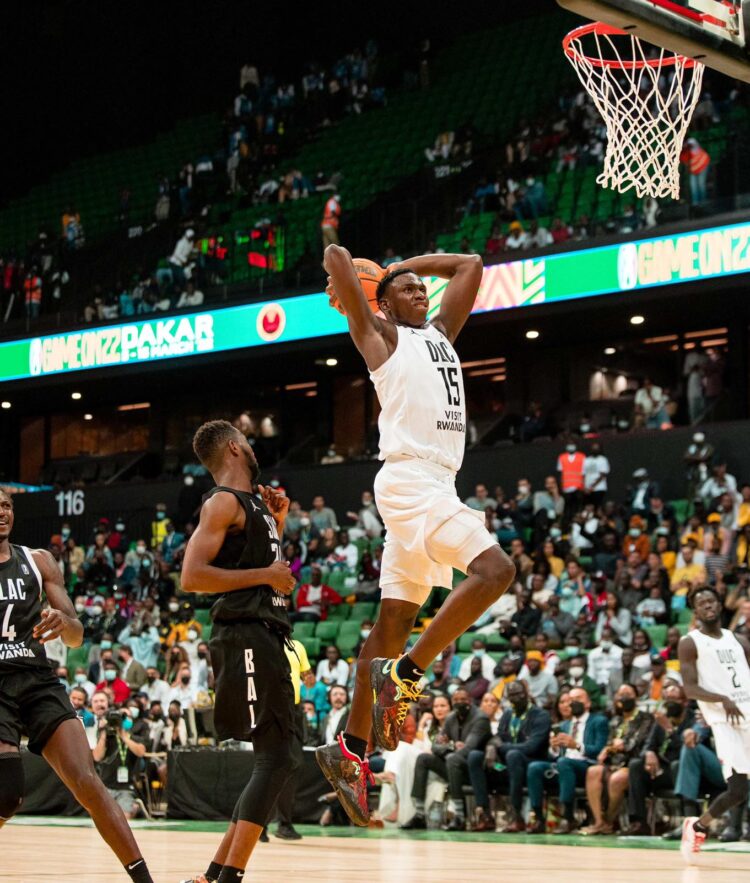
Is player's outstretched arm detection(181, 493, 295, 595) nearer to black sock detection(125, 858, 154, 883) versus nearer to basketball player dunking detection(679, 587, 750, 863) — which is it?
black sock detection(125, 858, 154, 883)

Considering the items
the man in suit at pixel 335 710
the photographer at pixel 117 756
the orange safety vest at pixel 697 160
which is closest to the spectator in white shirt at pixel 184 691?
the photographer at pixel 117 756

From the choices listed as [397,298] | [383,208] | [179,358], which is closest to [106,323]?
[179,358]

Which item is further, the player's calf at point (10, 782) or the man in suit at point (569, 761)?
the man in suit at point (569, 761)

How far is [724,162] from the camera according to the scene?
61.8 ft

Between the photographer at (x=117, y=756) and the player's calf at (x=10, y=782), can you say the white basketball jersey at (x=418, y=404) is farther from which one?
the photographer at (x=117, y=756)

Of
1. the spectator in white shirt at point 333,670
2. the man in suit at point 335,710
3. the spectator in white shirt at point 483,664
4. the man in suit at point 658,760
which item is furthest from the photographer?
the spectator in white shirt at point 333,670

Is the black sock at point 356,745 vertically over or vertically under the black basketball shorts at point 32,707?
under

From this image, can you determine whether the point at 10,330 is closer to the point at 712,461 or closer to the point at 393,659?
the point at 712,461

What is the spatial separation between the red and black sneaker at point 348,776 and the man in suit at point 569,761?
6.89m

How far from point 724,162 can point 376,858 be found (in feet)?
40.7

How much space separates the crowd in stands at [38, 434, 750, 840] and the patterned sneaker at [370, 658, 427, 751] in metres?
6.52

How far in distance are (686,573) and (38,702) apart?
1097 cm

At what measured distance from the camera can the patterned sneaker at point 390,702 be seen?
18.0 feet

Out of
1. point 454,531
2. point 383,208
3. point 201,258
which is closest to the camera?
point 454,531
